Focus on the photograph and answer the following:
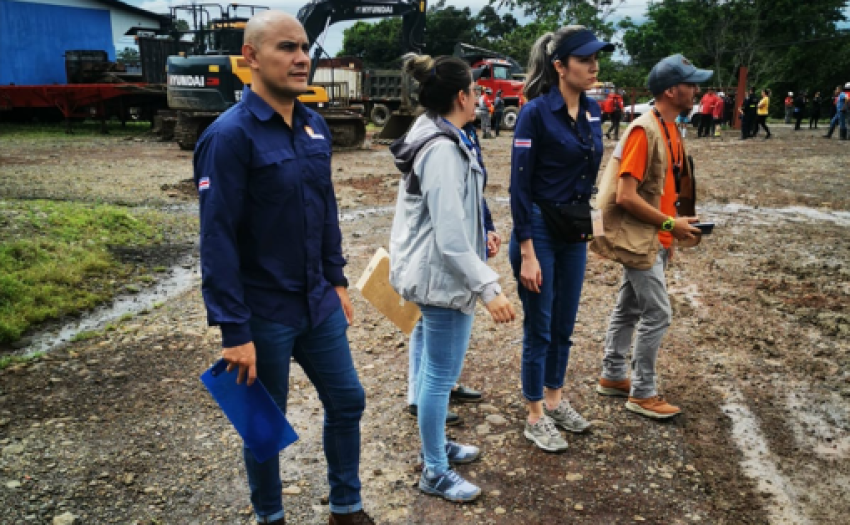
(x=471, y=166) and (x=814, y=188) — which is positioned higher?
(x=471, y=166)

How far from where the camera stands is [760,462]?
3268mm

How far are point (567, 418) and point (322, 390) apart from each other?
160cm

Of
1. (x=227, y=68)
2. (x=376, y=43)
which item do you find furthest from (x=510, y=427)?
(x=376, y=43)

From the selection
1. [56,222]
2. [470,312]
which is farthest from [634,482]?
[56,222]

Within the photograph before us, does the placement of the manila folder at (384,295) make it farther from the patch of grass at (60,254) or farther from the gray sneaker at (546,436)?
the patch of grass at (60,254)

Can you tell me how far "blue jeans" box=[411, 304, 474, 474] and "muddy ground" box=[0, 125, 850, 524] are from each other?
337mm

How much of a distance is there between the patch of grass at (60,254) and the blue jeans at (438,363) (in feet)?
12.2

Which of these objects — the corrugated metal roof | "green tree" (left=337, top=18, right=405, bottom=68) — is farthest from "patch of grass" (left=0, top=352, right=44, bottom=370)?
→ "green tree" (left=337, top=18, right=405, bottom=68)

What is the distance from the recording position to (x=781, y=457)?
10.9 ft

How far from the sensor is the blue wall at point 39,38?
85.7 ft

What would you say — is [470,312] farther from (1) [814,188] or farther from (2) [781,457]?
(1) [814,188]

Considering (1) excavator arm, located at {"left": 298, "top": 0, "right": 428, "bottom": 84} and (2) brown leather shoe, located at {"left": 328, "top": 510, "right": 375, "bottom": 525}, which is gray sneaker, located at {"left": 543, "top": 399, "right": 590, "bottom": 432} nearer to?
(2) brown leather shoe, located at {"left": 328, "top": 510, "right": 375, "bottom": 525}

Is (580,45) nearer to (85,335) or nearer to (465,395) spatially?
(465,395)

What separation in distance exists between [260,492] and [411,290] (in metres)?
0.93
